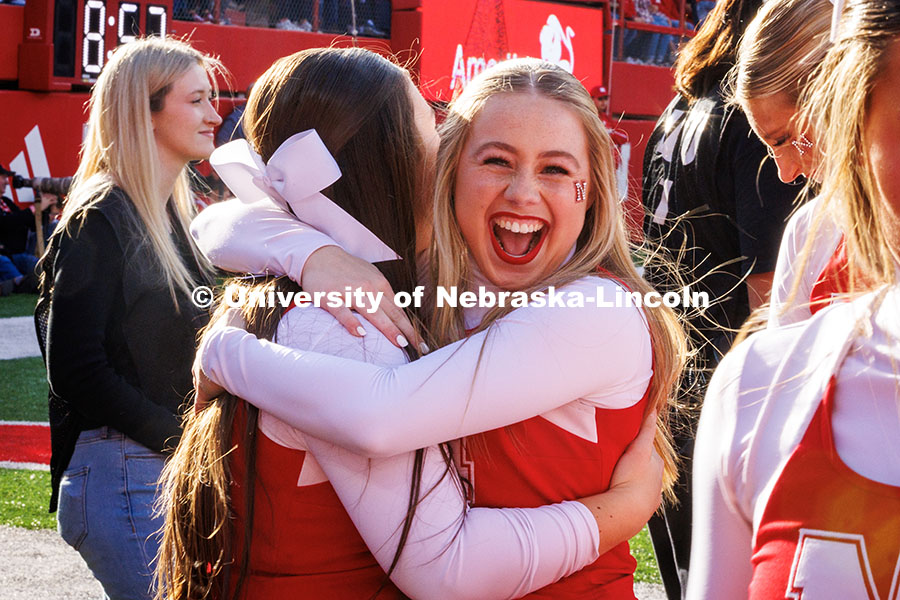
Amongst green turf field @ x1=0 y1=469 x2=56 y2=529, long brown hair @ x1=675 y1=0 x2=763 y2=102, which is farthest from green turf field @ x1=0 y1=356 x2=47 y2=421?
long brown hair @ x1=675 y1=0 x2=763 y2=102

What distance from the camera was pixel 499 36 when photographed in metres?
15.5

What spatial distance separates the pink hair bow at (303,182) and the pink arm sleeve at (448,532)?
0.37m

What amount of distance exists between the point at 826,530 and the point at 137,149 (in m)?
2.46

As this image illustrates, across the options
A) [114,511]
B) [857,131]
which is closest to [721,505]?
[857,131]

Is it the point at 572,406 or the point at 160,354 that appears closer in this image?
the point at 572,406

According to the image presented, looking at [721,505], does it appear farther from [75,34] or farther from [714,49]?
[75,34]

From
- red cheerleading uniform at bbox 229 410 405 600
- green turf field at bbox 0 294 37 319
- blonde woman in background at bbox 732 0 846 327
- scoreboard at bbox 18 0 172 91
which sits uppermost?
scoreboard at bbox 18 0 172 91

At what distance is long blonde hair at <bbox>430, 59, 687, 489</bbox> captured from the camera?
1.61 metres

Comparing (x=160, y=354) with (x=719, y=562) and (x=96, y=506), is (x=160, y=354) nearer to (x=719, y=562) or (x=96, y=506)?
(x=96, y=506)

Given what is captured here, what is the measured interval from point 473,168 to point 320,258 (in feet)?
0.96

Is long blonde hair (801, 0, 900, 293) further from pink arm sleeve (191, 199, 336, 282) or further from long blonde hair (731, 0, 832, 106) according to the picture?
long blonde hair (731, 0, 832, 106)

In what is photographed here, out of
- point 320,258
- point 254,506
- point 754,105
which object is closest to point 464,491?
point 254,506

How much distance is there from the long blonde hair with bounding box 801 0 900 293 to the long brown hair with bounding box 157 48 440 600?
725 millimetres

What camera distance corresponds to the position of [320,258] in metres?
1.60
